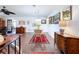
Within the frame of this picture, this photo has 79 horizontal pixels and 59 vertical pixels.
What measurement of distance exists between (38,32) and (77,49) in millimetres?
4947

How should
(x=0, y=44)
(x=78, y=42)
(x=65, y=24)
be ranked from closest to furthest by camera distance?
(x=0, y=44) → (x=78, y=42) → (x=65, y=24)

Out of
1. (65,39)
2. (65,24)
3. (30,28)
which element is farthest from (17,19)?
(65,39)

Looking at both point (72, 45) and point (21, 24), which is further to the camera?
point (21, 24)

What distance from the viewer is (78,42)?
3.67m

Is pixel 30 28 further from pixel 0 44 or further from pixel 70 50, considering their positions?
pixel 0 44
